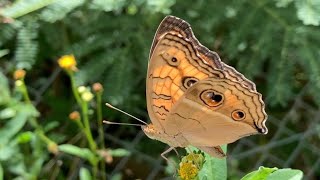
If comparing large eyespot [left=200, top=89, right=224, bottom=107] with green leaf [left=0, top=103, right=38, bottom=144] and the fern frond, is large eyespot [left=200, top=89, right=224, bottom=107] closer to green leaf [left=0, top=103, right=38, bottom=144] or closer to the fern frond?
green leaf [left=0, top=103, right=38, bottom=144]

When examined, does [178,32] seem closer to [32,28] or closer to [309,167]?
[32,28]

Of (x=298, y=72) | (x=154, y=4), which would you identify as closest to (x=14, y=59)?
(x=154, y=4)

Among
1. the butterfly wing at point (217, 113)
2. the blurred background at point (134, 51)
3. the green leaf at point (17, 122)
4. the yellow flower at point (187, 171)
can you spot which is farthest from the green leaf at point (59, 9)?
the yellow flower at point (187, 171)

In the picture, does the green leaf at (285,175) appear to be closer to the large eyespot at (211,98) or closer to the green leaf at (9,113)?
the large eyespot at (211,98)

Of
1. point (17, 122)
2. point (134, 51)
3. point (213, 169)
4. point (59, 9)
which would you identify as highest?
point (213, 169)

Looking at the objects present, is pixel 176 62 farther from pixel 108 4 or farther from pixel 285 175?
pixel 108 4

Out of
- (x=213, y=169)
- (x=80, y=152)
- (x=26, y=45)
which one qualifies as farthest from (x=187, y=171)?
(x=26, y=45)
